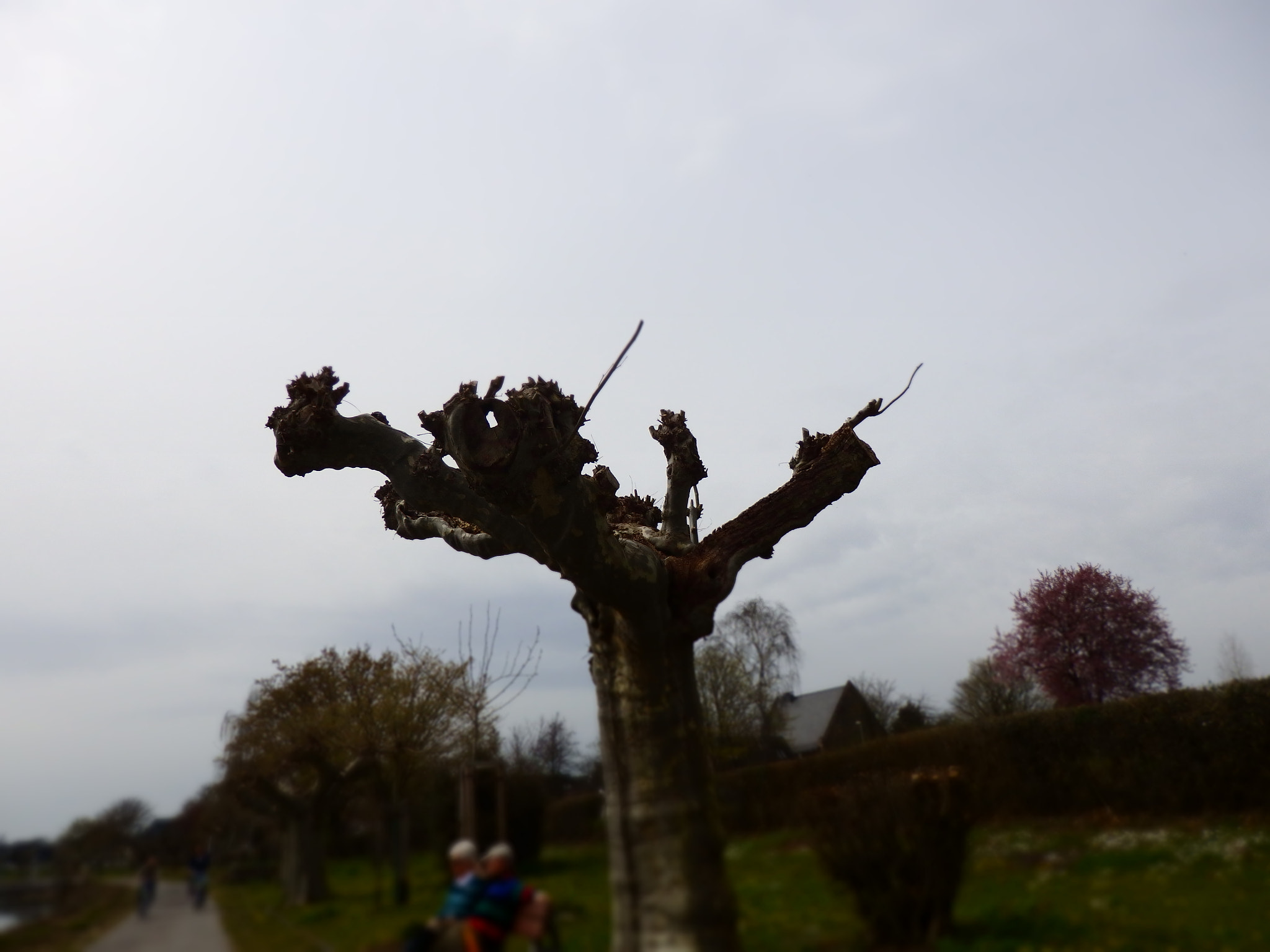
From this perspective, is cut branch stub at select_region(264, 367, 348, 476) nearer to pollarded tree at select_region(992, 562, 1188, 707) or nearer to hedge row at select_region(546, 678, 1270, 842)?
hedge row at select_region(546, 678, 1270, 842)

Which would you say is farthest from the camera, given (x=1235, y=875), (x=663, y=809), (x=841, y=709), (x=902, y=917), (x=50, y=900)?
(x=841, y=709)

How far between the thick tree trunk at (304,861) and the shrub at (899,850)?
131 inches

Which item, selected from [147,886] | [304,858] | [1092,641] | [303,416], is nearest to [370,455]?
[303,416]

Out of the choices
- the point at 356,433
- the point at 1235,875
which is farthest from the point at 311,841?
the point at 1235,875

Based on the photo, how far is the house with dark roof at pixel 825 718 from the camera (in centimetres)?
3297

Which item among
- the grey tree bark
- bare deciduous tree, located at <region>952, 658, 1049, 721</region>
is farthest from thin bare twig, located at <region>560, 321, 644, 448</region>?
bare deciduous tree, located at <region>952, 658, 1049, 721</region>

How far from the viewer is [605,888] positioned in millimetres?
5262

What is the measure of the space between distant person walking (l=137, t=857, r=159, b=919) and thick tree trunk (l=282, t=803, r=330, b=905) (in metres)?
0.92

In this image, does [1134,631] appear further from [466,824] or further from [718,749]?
[466,824]

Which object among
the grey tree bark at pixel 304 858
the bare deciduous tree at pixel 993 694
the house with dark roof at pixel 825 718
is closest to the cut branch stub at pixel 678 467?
the grey tree bark at pixel 304 858

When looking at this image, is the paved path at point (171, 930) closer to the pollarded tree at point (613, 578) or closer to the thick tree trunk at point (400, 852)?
the thick tree trunk at point (400, 852)

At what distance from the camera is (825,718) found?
1405 inches

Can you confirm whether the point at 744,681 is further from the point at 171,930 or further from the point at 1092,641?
the point at 171,930

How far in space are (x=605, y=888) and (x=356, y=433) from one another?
3904 mm
